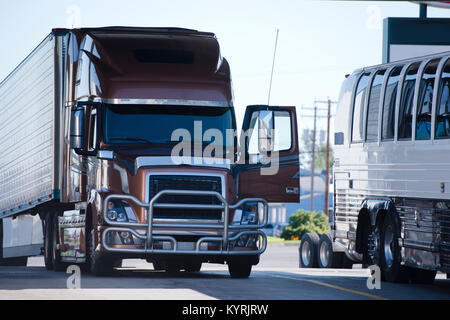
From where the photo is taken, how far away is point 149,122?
18.0 m

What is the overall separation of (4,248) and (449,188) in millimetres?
13229

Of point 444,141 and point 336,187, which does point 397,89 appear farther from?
point 336,187

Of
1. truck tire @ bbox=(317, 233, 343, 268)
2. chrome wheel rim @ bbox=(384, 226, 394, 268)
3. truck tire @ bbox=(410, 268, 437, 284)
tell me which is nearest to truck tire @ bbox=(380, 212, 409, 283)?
chrome wheel rim @ bbox=(384, 226, 394, 268)

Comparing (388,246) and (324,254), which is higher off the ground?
(388,246)

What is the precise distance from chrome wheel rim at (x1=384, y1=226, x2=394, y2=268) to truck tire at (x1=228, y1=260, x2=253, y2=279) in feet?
7.69

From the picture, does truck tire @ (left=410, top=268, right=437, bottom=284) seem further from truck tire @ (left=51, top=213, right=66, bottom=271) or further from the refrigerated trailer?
truck tire @ (left=51, top=213, right=66, bottom=271)

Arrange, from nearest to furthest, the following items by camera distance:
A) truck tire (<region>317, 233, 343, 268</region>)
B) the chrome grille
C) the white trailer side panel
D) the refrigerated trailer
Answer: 1. the refrigerated trailer
2. the chrome grille
3. the white trailer side panel
4. truck tire (<region>317, 233, 343, 268</region>)

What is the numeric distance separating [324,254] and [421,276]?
8.31 metres

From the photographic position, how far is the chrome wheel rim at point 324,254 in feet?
85.8

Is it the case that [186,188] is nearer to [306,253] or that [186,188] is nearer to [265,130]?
[265,130]

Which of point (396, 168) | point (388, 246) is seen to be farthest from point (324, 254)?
point (396, 168)

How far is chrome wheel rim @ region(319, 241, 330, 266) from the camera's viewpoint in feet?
85.8

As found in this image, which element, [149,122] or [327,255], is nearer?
[149,122]

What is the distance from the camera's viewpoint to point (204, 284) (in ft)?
52.8
